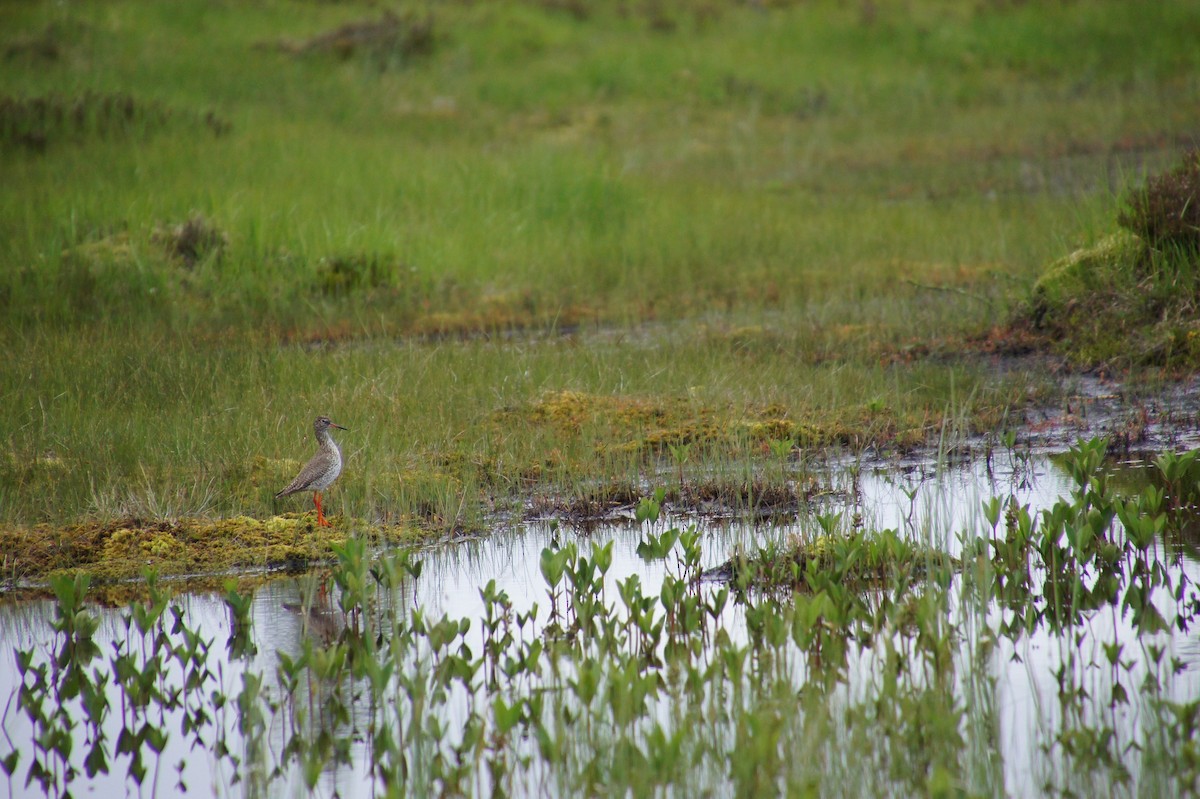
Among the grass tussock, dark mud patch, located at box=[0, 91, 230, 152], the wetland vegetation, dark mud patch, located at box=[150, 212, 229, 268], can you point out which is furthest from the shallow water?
dark mud patch, located at box=[0, 91, 230, 152]

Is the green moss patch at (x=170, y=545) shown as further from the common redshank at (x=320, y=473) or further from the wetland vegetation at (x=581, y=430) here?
the common redshank at (x=320, y=473)

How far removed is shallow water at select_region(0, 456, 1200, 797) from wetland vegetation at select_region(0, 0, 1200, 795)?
0.04 meters

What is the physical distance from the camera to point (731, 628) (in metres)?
5.12

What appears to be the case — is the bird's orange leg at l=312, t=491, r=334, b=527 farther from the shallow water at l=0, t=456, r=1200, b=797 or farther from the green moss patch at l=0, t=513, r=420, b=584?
the shallow water at l=0, t=456, r=1200, b=797

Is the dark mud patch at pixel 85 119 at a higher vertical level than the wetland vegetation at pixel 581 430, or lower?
higher

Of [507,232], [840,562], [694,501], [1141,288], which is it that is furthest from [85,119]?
[840,562]

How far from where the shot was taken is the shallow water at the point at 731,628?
13.4 feet

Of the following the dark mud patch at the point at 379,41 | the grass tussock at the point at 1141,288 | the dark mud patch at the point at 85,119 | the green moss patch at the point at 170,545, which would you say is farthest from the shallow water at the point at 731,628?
the dark mud patch at the point at 379,41

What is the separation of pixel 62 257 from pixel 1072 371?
9.57 metres

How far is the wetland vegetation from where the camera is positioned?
4.13m

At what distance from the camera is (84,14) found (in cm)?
2552

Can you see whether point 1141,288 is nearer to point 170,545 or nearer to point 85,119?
Result: point 170,545

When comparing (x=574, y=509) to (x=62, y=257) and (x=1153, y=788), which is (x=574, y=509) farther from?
(x=62, y=257)

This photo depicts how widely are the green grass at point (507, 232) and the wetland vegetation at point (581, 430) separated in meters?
0.07
